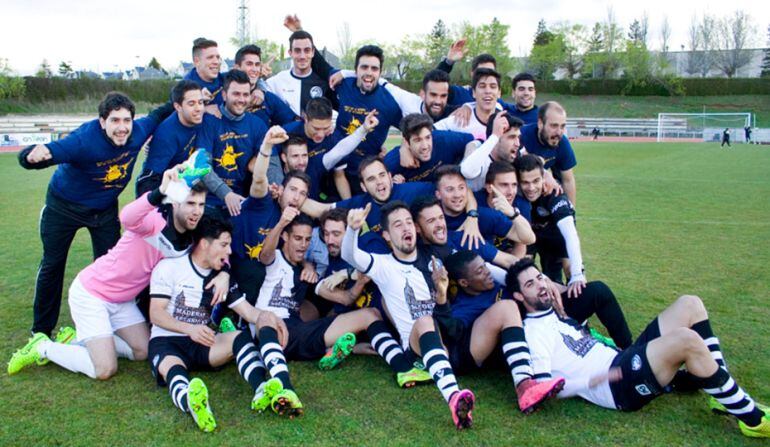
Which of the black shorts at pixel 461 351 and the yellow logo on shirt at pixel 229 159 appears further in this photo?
the yellow logo on shirt at pixel 229 159

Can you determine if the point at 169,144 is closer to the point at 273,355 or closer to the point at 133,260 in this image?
the point at 133,260

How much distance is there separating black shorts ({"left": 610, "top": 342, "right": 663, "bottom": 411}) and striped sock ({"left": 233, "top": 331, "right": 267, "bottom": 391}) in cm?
231

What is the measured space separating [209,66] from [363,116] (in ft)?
5.70

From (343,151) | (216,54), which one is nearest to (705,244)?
(343,151)

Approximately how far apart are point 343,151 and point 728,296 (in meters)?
4.35

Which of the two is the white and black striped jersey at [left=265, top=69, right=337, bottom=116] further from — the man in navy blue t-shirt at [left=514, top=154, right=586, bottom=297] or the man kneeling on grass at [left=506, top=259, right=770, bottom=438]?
the man kneeling on grass at [left=506, top=259, right=770, bottom=438]

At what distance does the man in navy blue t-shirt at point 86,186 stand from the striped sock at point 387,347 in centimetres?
270

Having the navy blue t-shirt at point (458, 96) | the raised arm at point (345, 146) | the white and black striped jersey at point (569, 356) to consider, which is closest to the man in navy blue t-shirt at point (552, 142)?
the navy blue t-shirt at point (458, 96)

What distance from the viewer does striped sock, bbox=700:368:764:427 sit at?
3572 mm

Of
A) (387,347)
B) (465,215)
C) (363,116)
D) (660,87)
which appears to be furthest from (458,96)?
(660,87)

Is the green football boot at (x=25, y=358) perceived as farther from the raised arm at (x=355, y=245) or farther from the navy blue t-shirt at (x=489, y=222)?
the navy blue t-shirt at (x=489, y=222)

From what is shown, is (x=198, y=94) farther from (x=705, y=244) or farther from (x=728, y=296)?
(x=705, y=244)

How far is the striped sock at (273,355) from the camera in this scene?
4.17 metres

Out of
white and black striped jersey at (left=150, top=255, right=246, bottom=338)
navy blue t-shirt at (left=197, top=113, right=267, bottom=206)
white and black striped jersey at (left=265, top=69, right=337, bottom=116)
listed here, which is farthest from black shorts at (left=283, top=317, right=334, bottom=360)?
white and black striped jersey at (left=265, top=69, right=337, bottom=116)
